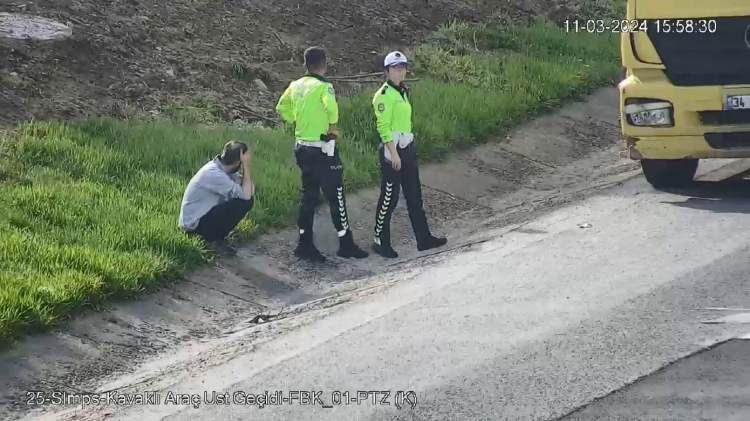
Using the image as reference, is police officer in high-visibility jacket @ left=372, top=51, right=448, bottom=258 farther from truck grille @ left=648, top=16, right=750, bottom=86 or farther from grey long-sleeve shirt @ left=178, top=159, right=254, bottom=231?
truck grille @ left=648, top=16, right=750, bottom=86

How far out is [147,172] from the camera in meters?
10.5

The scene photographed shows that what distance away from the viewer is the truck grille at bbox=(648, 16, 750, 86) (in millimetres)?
10656

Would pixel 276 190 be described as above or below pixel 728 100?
below

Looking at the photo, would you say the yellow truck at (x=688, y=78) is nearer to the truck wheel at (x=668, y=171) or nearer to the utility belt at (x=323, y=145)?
the truck wheel at (x=668, y=171)

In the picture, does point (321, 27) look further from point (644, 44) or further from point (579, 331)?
point (579, 331)

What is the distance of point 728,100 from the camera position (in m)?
10.6

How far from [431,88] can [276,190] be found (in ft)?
13.3

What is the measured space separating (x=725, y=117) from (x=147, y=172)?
5.09 meters

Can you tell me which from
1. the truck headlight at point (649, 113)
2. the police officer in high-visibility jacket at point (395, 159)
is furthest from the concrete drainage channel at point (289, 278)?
the truck headlight at point (649, 113)

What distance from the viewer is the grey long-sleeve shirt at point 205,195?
938 centimetres

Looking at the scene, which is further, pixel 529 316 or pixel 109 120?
pixel 109 120

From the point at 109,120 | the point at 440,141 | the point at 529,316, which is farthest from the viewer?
the point at 440,141

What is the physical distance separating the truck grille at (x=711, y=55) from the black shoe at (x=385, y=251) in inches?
118

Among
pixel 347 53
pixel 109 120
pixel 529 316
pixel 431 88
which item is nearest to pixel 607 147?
pixel 431 88
